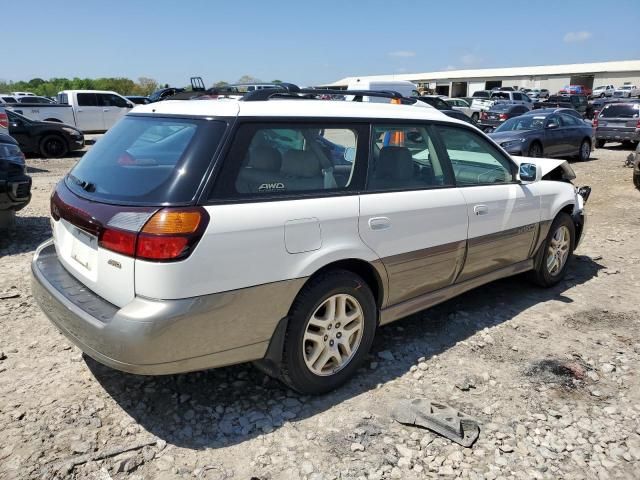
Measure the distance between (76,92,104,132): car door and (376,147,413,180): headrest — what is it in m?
19.1

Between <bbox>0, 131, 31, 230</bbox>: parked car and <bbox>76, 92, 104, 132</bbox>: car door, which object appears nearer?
<bbox>0, 131, 31, 230</bbox>: parked car

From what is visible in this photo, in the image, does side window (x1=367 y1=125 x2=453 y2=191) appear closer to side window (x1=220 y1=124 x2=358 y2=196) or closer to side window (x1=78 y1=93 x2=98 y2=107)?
side window (x1=220 y1=124 x2=358 y2=196)

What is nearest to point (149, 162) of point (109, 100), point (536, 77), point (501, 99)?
point (109, 100)

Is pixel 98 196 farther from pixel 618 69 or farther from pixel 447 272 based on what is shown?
pixel 618 69

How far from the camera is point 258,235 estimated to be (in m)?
2.64

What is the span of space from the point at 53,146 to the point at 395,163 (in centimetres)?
1392

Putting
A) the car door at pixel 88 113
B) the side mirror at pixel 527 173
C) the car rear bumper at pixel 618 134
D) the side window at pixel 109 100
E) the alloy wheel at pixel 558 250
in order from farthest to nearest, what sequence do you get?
the side window at pixel 109 100 → the car door at pixel 88 113 → the car rear bumper at pixel 618 134 → the alloy wheel at pixel 558 250 → the side mirror at pixel 527 173

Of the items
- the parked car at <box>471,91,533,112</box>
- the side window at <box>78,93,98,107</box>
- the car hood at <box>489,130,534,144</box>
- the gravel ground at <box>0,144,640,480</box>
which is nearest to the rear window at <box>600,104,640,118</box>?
the car hood at <box>489,130,534,144</box>

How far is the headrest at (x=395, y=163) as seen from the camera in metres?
3.40

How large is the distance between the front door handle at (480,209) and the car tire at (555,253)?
1140 mm

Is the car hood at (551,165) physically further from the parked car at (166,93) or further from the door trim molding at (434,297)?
the parked car at (166,93)

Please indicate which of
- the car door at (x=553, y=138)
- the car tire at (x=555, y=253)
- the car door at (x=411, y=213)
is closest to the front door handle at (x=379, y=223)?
the car door at (x=411, y=213)

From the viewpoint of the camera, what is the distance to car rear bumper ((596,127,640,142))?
669 inches

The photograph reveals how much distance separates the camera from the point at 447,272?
3.84 metres
